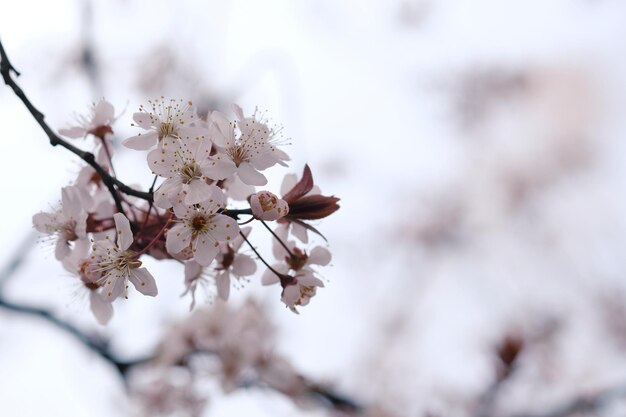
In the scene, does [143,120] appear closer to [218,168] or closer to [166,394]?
[218,168]

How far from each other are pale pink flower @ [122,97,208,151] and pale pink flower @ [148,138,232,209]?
23mm

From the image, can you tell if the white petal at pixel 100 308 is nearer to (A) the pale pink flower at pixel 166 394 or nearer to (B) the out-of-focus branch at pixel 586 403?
(A) the pale pink flower at pixel 166 394

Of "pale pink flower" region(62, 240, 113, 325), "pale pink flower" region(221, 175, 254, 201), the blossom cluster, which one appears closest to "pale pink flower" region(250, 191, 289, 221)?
the blossom cluster

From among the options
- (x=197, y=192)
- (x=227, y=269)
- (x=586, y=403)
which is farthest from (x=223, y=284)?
(x=586, y=403)

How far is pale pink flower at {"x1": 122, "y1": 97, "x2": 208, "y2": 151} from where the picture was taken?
919 millimetres

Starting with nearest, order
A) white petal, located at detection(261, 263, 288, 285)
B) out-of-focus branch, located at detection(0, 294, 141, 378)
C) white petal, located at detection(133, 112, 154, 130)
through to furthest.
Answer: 1. white petal, located at detection(133, 112, 154, 130)
2. white petal, located at detection(261, 263, 288, 285)
3. out-of-focus branch, located at detection(0, 294, 141, 378)

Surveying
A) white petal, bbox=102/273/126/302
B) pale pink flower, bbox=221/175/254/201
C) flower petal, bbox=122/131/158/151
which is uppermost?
flower petal, bbox=122/131/158/151

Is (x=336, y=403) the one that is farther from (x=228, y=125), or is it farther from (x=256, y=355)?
(x=228, y=125)

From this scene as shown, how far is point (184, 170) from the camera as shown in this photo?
868 millimetres

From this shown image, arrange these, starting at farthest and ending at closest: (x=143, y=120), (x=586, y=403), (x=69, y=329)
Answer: (x=586, y=403) → (x=69, y=329) → (x=143, y=120)

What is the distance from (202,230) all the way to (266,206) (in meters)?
0.11

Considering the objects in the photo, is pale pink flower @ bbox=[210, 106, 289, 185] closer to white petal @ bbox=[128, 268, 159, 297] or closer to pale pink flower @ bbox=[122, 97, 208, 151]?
pale pink flower @ bbox=[122, 97, 208, 151]

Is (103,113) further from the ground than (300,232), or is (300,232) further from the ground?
(103,113)

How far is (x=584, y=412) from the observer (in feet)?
8.42
